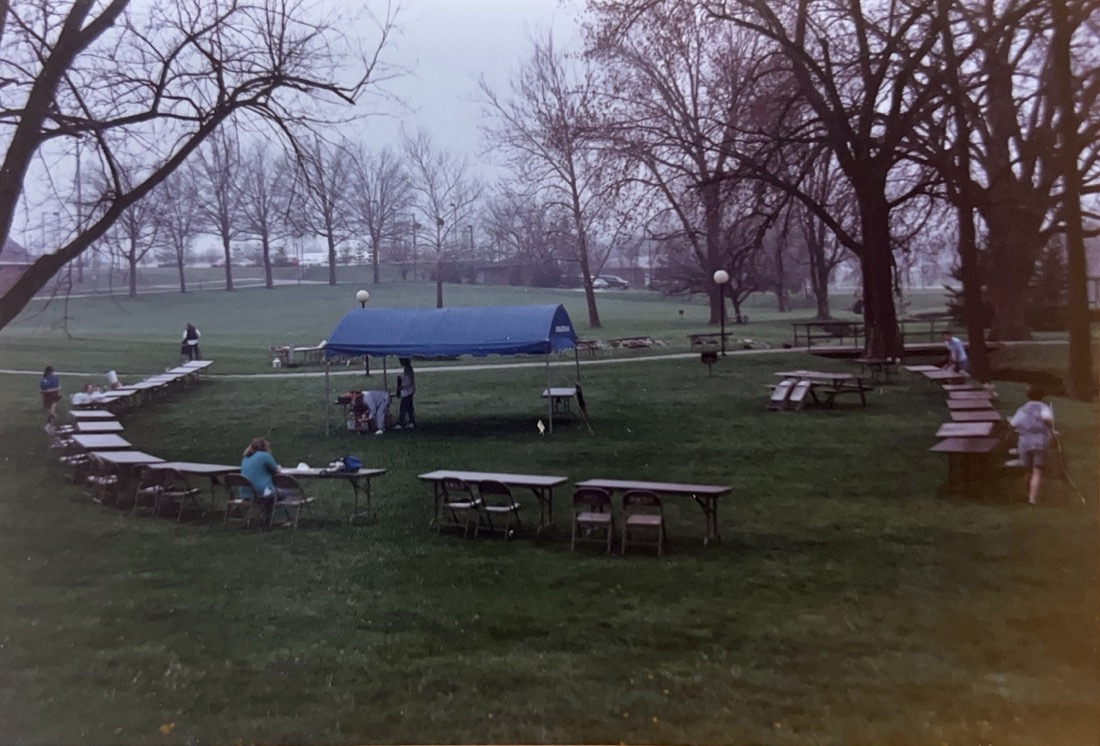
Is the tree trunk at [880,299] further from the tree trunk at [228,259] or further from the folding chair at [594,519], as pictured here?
the tree trunk at [228,259]

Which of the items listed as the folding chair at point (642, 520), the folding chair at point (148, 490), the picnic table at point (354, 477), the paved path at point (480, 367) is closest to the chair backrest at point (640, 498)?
the folding chair at point (642, 520)

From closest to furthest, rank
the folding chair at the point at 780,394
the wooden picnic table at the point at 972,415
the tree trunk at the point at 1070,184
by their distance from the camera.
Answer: the tree trunk at the point at 1070,184 < the wooden picnic table at the point at 972,415 < the folding chair at the point at 780,394

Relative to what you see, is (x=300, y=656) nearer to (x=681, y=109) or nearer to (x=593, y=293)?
(x=593, y=293)

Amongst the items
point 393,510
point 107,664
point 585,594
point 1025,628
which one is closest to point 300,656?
point 107,664

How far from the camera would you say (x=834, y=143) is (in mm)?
10078

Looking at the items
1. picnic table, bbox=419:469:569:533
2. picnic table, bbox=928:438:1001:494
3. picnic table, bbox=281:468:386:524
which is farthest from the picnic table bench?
picnic table, bbox=928:438:1001:494

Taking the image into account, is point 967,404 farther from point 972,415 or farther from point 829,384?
point 829,384

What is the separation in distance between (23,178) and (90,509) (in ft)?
8.96

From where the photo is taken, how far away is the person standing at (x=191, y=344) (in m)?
8.59

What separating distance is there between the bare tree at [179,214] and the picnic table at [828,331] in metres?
5.69

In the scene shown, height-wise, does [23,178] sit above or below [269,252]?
above

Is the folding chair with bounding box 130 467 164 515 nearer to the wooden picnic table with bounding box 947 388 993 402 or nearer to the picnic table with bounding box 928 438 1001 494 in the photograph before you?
the picnic table with bounding box 928 438 1001 494

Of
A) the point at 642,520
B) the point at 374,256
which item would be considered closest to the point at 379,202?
the point at 374,256

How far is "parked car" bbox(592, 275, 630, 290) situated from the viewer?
902 cm
